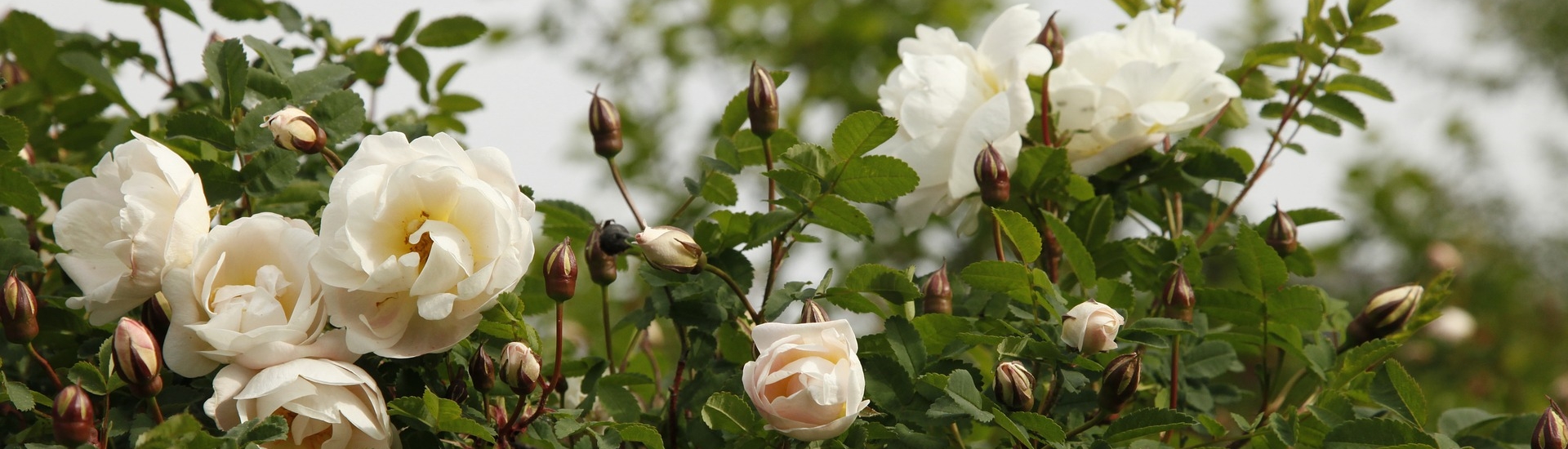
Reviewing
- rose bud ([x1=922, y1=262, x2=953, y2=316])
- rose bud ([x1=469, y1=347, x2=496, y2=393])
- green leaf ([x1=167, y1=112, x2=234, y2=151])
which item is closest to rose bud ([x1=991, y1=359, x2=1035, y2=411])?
rose bud ([x1=922, y1=262, x2=953, y2=316])

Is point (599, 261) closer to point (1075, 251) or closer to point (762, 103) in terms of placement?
point (762, 103)

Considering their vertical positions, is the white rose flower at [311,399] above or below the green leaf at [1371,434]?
above

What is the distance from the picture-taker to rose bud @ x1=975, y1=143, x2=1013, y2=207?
41.9 inches

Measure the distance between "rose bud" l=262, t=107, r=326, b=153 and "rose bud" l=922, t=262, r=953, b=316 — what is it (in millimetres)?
549

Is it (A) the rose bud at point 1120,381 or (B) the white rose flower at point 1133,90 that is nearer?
(A) the rose bud at point 1120,381

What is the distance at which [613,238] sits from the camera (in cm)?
98

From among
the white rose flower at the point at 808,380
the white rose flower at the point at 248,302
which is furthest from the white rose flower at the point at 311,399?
the white rose flower at the point at 808,380

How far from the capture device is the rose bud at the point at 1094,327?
2.98 ft

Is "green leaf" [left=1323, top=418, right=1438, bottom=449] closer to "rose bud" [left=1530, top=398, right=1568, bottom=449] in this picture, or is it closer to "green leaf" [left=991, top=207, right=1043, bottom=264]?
"rose bud" [left=1530, top=398, right=1568, bottom=449]

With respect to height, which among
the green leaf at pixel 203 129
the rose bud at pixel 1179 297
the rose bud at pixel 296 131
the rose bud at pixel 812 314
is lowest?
the rose bud at pixel 1179 297

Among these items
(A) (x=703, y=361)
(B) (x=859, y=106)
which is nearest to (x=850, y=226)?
(A) (x=703, y=361)

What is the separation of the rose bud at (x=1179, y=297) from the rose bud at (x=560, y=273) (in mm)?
523

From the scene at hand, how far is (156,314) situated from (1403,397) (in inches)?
41.5

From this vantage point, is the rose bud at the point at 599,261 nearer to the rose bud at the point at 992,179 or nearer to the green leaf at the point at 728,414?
the green leaf at the point at 728,414
